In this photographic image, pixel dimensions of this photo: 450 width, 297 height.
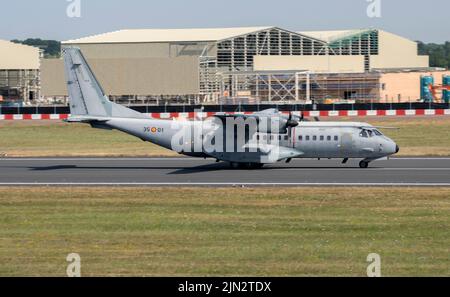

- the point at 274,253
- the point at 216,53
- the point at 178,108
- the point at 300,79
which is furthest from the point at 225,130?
the point at 216,53

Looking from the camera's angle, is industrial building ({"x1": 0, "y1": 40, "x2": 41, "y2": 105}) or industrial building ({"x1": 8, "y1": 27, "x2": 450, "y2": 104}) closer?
industrial building ({"x1": 8, "y1": 27, "x2": 450, "y2": 104})

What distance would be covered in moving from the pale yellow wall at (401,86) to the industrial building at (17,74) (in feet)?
163

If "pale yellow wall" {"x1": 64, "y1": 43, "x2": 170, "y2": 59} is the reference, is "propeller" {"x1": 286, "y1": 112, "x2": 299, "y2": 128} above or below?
below

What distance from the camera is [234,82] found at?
321 feet

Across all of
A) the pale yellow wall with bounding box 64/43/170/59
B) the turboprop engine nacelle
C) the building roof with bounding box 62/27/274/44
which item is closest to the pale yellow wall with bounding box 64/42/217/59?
the pale yellow wall with bounding box 64/43/170/59

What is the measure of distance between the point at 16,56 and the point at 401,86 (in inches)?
2249

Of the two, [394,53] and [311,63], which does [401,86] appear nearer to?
[311,63]

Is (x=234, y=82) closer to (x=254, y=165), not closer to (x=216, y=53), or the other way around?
(x=216, y=53)

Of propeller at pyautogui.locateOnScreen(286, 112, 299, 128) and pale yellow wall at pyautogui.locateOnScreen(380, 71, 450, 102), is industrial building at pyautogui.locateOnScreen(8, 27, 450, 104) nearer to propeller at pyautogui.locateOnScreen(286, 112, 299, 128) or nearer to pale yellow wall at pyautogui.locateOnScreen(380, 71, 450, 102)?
pale yellow wall at pyautogui.locateOnScreen(380, 71, 450, 102)

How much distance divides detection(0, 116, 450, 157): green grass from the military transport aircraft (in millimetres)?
8375

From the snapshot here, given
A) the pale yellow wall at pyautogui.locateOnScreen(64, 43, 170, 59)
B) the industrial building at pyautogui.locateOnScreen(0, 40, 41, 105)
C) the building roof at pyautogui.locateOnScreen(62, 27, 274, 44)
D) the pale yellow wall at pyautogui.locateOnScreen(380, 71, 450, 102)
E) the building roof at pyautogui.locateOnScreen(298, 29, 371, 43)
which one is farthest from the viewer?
the building roof at pyautogui.locateOnScreen(298, 29, 371, 43)

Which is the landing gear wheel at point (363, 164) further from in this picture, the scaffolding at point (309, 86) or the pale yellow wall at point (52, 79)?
the pale yellow wall at point (52, 79)

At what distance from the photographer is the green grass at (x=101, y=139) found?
50844mm

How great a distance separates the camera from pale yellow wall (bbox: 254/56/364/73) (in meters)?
108
